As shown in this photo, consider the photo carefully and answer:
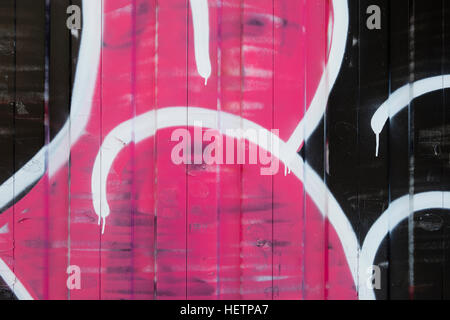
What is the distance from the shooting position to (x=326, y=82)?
5.47 feet

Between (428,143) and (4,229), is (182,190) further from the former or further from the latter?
(428,143)

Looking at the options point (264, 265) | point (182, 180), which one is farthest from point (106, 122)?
point (264, 265)

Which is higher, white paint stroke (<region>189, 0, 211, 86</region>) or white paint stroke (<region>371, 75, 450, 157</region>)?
white paint stroke (<region>189, 0, 211, 86</region>)

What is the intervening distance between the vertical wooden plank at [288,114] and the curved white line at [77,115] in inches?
31.0

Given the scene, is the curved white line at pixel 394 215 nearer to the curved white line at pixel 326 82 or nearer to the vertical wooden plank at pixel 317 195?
the vertical wooden plank at pixel 317 195

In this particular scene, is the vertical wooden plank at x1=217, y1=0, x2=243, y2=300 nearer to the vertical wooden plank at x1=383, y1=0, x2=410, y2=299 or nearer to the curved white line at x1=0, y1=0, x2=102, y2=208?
the curved white line at x1=0, y1=0, x2=102, y2=208

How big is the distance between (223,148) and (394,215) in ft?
2.67

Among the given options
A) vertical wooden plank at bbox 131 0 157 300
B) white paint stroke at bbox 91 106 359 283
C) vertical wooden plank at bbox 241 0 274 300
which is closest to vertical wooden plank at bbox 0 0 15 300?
white paint stroke at bbox 91 106 359 283

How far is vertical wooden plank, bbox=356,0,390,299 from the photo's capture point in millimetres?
1672

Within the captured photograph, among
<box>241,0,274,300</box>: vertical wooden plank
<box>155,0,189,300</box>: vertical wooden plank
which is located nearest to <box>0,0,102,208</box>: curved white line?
<box>155,0,189,300</box>: vertical wooden plank

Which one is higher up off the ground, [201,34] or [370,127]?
[201,34]

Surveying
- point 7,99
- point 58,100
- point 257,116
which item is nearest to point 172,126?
point 257,116

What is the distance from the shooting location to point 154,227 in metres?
1.66

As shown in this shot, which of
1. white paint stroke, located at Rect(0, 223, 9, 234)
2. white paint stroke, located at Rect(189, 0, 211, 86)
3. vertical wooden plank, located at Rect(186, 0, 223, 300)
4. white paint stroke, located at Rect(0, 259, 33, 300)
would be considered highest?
white paint stroke, located at Rect(189, 0, 211, 86)
